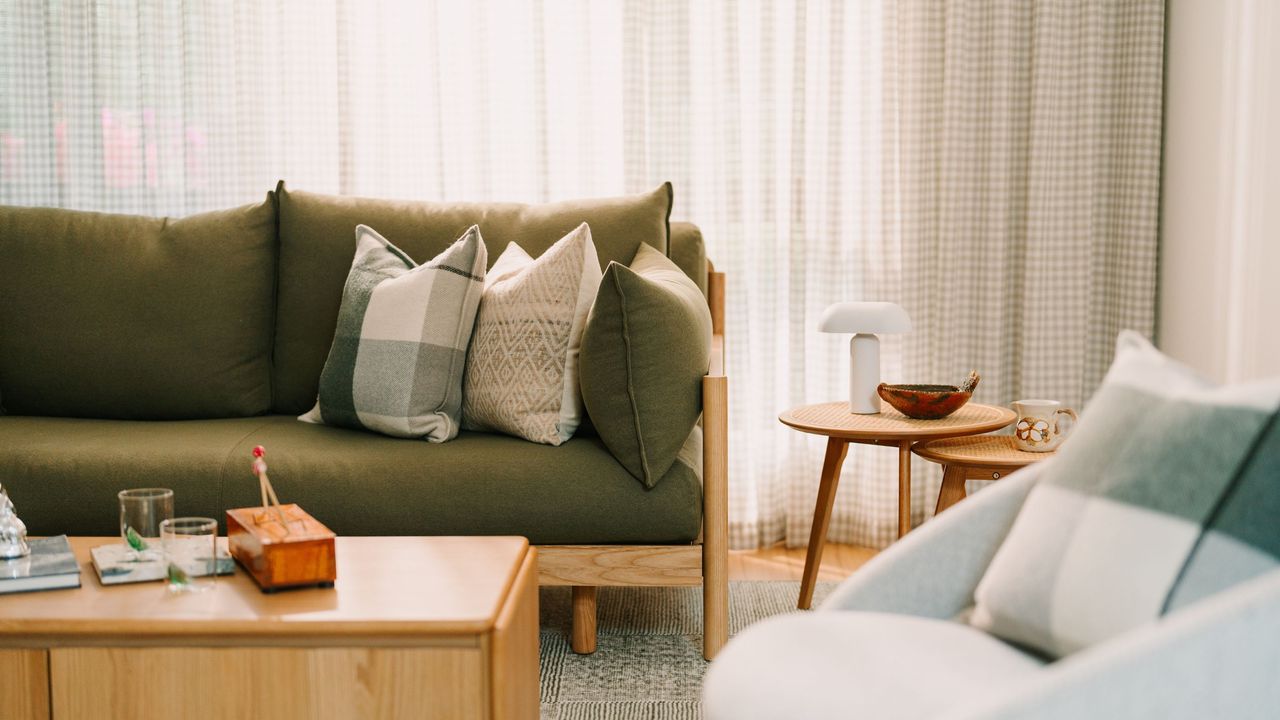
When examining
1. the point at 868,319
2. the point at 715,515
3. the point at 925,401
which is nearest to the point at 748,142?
the point at 868,319

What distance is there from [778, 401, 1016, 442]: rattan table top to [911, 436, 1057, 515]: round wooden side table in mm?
47

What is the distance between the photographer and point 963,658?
1.05 metres

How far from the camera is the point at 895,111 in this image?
287 centimetres

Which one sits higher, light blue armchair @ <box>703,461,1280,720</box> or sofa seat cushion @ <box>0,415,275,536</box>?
light blue armchair @ <box>703,461,1280,720</box>

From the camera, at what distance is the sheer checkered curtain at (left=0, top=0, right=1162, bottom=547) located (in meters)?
2.83

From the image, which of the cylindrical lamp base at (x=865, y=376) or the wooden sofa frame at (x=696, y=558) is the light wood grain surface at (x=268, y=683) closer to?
the wooden sofa frame at (x=696, y=558)

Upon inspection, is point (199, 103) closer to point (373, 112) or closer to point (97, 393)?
point (373, 112)

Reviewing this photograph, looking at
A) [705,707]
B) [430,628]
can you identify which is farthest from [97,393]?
[705,707]

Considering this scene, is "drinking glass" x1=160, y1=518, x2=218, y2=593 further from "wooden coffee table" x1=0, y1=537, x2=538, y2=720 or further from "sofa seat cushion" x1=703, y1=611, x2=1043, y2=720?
"sofa seat cushion" x1=703, y1=611, x2=1043, y2=720

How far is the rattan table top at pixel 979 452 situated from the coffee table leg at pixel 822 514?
0.54 ft

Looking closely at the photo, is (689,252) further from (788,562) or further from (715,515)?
(788,562)

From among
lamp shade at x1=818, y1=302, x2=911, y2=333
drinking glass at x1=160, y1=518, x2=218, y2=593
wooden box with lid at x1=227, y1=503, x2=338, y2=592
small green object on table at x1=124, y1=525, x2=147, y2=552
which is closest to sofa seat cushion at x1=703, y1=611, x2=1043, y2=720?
wooden box with lid at x1=227, y1=503, x2=338, y2=592

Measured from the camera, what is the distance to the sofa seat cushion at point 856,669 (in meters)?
0.95

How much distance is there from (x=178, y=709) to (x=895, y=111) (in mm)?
2339
